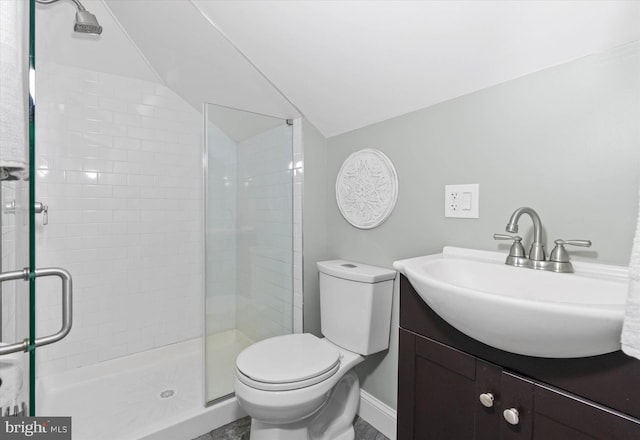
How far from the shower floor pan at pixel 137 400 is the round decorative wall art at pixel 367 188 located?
1.22 m

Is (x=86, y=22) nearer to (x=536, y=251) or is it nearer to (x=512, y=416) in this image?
(x=536, y=251)

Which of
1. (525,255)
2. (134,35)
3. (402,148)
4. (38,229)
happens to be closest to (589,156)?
(525,255)

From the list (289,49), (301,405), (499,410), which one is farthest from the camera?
(289,49)

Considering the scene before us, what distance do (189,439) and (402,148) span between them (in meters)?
1.73

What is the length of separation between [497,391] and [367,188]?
105cm

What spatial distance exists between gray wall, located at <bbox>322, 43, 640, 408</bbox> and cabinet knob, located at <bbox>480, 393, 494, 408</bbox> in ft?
1.65

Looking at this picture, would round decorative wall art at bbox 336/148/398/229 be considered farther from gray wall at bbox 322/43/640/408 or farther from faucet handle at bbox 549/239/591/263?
faucet handle at bbox 549/239/591/263

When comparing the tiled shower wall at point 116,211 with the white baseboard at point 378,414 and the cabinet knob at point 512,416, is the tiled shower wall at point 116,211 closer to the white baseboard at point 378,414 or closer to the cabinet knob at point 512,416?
the white baseboard at point 378,414

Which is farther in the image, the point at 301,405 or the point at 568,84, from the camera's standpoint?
the point at 301,405

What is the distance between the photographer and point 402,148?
4.75 feet

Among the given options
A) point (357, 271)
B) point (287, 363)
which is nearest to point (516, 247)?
point (357, 271)

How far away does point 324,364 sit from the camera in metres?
1.31

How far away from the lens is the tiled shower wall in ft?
6.05

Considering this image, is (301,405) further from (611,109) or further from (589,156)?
(611,109)
